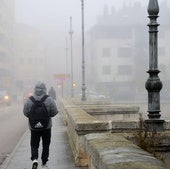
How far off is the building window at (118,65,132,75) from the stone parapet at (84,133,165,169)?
90.9 metres

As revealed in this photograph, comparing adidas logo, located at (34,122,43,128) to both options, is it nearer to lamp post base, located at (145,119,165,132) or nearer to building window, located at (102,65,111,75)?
lamp post base, located at (145,119,165,132)

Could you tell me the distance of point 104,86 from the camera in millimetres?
96500

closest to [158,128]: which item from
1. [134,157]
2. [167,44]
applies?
[134,157]

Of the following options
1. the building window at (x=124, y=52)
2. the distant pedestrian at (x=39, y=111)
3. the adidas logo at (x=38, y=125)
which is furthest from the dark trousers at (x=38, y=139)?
the building window at (x=124, y=52)

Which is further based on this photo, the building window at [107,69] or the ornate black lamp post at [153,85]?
the building window at [107,69]

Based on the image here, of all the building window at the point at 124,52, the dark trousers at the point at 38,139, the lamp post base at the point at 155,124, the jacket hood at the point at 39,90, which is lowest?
the dark trousers at the point at 38,139

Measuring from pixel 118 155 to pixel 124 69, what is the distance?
93226mm

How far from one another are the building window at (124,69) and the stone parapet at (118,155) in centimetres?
9090

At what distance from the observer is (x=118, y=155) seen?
5031mm

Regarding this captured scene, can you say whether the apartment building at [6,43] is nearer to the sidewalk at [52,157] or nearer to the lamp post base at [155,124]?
the sidewalk at [52,157]

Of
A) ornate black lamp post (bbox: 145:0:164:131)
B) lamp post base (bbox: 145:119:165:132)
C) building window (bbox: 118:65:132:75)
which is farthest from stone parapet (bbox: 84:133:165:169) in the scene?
building window (bbox: 118:65:132:75)

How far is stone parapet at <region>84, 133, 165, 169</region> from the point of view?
4.43 m

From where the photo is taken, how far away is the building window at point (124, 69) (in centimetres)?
9732

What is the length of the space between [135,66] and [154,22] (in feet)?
282
